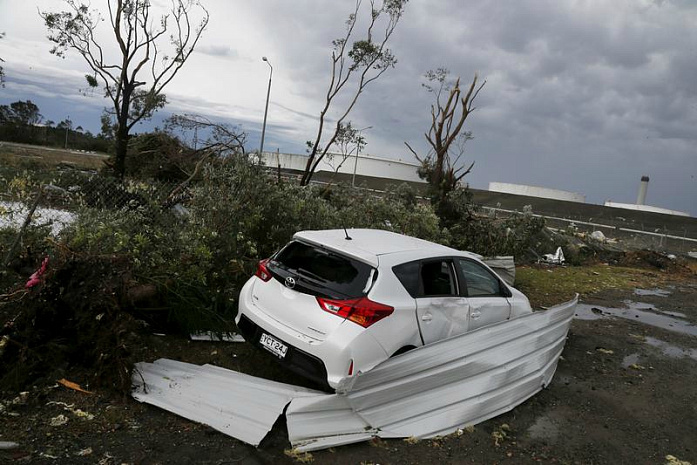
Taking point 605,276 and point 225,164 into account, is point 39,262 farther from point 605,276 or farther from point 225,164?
point 605,276

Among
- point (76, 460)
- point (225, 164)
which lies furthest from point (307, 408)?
point (225, 164)

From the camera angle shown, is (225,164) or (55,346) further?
(225,164)

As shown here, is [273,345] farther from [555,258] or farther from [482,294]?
[555,258]

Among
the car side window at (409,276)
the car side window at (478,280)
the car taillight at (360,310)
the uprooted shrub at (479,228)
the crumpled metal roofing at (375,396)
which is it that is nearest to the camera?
the crumpled metal roofing at (375,396)

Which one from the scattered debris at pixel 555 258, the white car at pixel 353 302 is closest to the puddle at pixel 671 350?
the white car at pixel 353 302

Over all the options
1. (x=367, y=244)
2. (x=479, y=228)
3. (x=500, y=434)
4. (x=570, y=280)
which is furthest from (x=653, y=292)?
(x=367, y=244)

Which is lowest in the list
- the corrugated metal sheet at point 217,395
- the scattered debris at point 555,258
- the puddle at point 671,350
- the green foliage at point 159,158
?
the corrugated metal sheet at point 217,395

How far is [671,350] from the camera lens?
24.5ft

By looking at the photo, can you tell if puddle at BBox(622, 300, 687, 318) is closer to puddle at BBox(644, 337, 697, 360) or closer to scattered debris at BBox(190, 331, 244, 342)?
puddle at BBox(644, 337, 697, 360)

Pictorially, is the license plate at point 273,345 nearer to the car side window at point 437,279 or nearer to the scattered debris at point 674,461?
the car side window at point 437,279

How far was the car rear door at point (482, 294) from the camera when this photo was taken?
17.0ft

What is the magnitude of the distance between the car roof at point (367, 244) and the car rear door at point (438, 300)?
0.50ft

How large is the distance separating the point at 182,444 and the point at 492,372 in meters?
2.81

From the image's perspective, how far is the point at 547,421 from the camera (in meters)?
4.68
